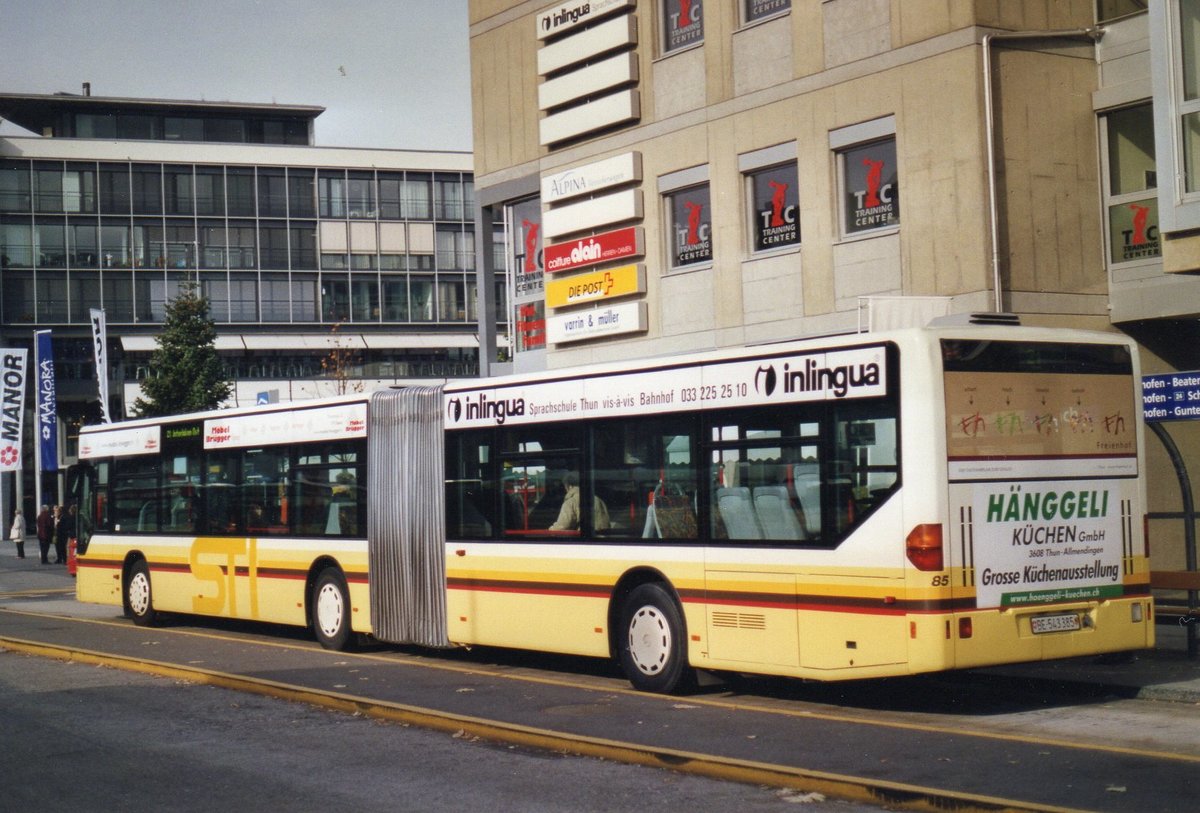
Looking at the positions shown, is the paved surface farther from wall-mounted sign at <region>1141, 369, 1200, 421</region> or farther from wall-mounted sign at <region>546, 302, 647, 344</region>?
wall-mounted sign at <region>546, 302, 647, 344</region>

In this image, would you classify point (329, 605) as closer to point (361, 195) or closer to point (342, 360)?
point (342, 360)

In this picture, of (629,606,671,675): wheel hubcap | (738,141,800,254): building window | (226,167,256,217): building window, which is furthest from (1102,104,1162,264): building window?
(226,167,256,217): building window

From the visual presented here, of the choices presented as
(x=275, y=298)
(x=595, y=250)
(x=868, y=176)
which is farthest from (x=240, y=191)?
(x=868, y=176)

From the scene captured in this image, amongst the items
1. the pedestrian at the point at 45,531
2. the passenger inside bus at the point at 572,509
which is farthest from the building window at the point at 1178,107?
the pedestrian at the point at 45,531

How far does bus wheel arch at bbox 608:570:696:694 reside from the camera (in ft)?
42.2

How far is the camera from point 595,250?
25.5 m

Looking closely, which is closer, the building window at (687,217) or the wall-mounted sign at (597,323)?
the building window at (687,217)

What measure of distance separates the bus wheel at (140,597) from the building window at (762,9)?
11.5m

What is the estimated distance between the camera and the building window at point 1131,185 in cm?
1919

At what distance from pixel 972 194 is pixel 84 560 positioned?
45.8ft

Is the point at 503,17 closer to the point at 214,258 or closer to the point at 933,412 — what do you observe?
the point at 933,412

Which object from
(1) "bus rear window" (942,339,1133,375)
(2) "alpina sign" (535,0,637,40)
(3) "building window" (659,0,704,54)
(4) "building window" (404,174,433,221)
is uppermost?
(4) "building window" (404,174,433,221)

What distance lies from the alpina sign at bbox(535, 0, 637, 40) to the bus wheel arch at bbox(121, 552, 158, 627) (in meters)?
11.0

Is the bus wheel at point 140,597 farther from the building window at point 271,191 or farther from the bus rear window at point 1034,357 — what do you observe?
the building window at point 271,191
